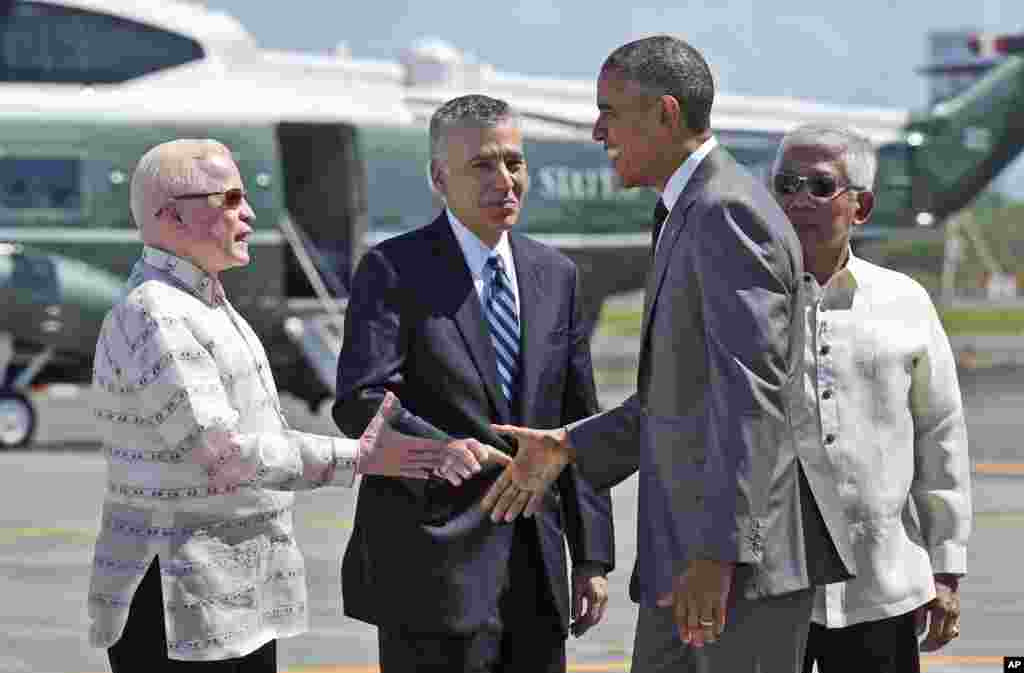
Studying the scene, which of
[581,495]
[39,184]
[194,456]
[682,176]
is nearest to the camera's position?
[682,176]

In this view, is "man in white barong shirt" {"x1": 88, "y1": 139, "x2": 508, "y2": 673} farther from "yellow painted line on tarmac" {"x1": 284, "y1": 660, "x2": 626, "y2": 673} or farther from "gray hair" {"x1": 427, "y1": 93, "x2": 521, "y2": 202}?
"yellow painted line on tarmac" {"x1": 284, "y1": 660, "x2": 626, "y2": 673}

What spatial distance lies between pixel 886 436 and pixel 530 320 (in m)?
0.98

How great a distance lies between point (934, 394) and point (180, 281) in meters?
1.99

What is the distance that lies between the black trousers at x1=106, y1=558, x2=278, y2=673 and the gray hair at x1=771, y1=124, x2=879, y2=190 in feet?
6.25

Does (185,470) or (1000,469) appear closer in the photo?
Result: (185,470)

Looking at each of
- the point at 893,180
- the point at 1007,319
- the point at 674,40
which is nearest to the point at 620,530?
the point at 674,40

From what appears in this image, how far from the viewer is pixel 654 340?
443 centimetres

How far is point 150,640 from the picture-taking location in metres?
4.77

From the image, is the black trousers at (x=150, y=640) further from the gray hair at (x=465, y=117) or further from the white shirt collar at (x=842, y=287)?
the white shirt collar at (x=842, y=287)

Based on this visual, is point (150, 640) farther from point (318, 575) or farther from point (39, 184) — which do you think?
point (39, 184)

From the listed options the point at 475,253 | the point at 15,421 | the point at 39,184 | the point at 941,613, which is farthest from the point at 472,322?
the point at 39,184

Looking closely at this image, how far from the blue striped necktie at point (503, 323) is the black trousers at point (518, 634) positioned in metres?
0.38

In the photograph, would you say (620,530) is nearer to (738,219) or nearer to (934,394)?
(934,394)

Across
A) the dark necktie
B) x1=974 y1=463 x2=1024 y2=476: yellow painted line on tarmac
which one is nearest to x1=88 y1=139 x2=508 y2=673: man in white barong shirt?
the dark necktie
